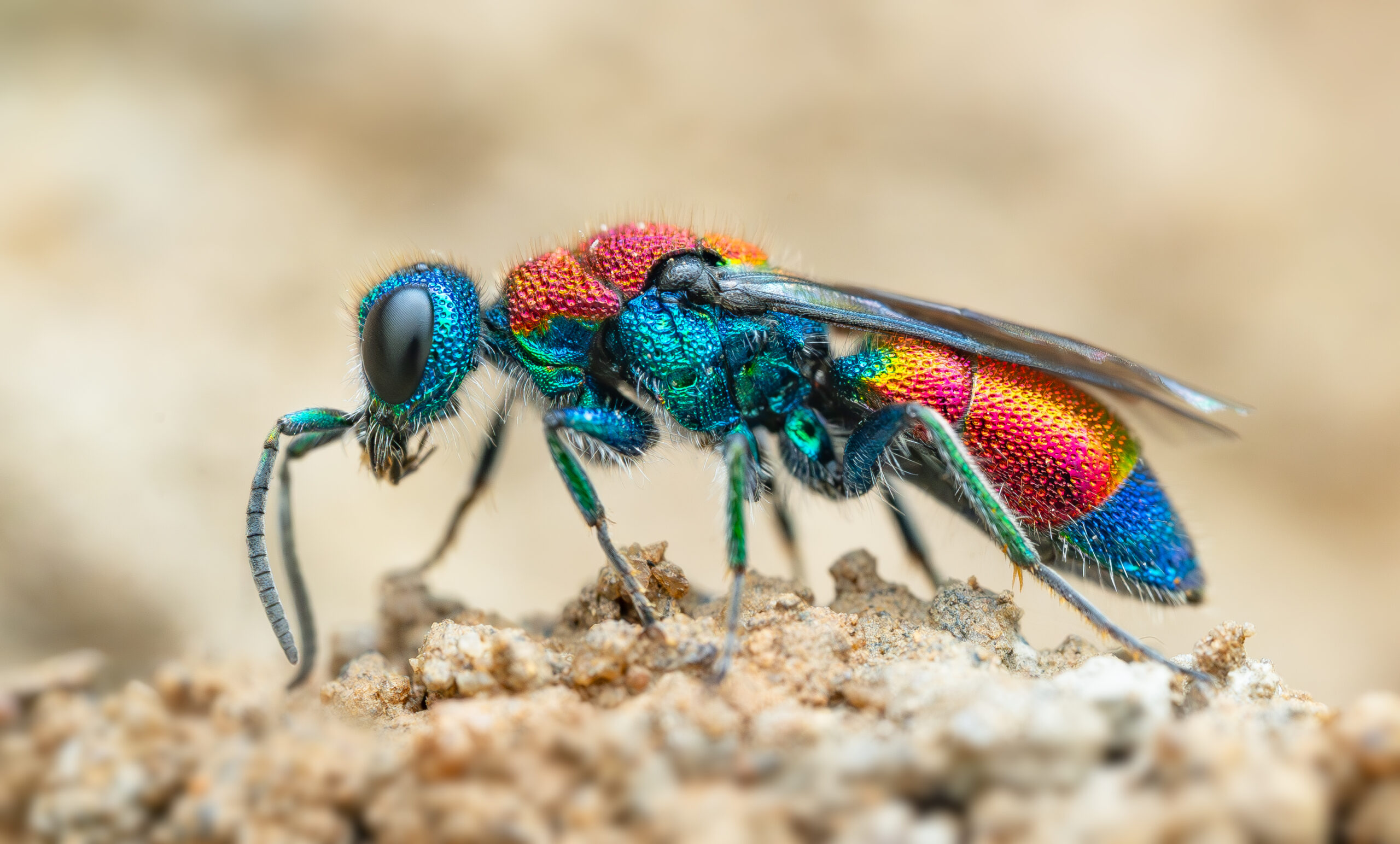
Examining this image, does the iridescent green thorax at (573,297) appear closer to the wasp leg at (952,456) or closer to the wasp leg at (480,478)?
the wasp leg at (480,478)

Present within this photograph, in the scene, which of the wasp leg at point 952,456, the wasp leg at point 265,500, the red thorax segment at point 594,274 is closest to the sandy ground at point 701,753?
the wasp leg at point 952,456

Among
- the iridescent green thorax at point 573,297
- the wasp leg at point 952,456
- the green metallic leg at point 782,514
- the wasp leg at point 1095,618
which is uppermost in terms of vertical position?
the iridescent green thorax at point 573,297

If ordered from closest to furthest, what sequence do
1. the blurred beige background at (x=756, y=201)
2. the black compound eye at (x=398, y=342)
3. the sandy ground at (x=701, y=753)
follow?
the sandy ground at (x=701, y=753) < the black compound eye at (x=398, y=342) < the blurred beige background at (x=756, y=201)

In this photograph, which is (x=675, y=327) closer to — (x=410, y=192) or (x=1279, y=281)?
(x=410, y=192)

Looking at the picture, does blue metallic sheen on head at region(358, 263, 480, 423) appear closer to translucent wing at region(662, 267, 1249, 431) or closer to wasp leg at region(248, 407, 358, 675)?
wasp leg at region(248, 407, 358, 675)

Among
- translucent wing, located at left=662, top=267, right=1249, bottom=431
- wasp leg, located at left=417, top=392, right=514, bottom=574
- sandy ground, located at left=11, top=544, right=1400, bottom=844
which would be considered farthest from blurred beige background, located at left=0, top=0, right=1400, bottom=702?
sandy ground, located at left=11, top=544, right=1400, bottom=844

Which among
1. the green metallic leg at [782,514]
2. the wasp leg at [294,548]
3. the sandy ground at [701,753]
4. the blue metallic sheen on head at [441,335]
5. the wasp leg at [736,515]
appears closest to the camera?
the sandy ground at [701,753]

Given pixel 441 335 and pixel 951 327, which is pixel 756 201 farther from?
pixel 441 335
